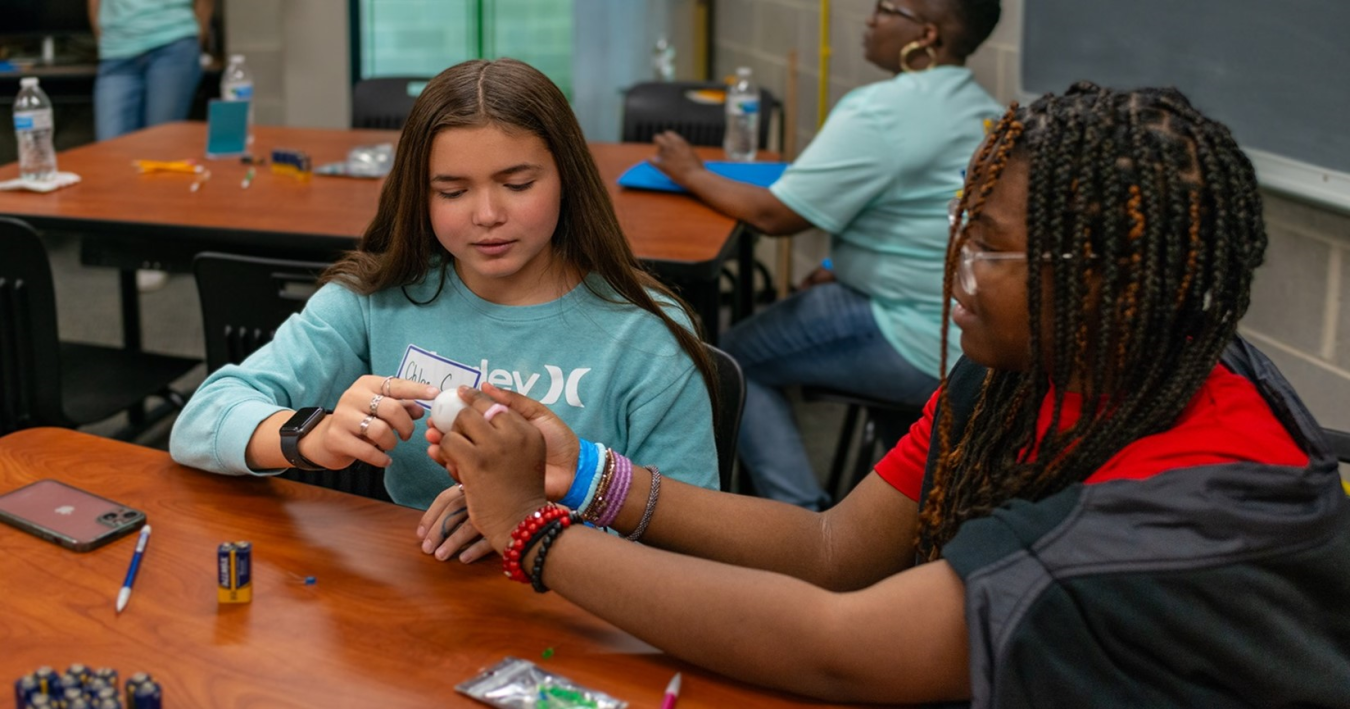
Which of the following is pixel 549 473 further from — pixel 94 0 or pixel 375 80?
pixel 94 0

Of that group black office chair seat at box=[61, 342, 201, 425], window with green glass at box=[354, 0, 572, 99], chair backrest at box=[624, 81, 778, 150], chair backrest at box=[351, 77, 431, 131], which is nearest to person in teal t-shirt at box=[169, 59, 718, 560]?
black office chair seat at box=[61, 342, 201, 425]

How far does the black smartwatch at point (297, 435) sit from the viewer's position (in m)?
1.37

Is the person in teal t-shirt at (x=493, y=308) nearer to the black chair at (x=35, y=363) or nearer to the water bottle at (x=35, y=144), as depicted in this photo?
the black chair at (x=35, y=363)

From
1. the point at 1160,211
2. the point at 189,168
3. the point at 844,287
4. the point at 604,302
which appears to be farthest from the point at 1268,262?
the point at 189,168

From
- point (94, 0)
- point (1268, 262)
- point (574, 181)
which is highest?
point (94, 0)

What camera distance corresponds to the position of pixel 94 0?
4941mm

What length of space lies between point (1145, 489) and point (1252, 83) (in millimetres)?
1603

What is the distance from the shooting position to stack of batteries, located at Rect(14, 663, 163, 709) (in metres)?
0.95

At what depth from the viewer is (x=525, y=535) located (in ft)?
3.70

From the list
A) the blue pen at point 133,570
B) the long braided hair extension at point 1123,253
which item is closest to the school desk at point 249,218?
the blue pen at point 133,570

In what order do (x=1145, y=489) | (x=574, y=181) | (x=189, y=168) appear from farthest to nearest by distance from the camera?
(x=189, y=168) < (x=574, y=181) < (x=1145, y=489)

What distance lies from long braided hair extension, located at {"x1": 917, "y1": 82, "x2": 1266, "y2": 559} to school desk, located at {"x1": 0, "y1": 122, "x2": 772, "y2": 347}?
141 centimetres

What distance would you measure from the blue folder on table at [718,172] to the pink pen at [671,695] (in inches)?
78.9

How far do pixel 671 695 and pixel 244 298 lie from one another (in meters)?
1.34
